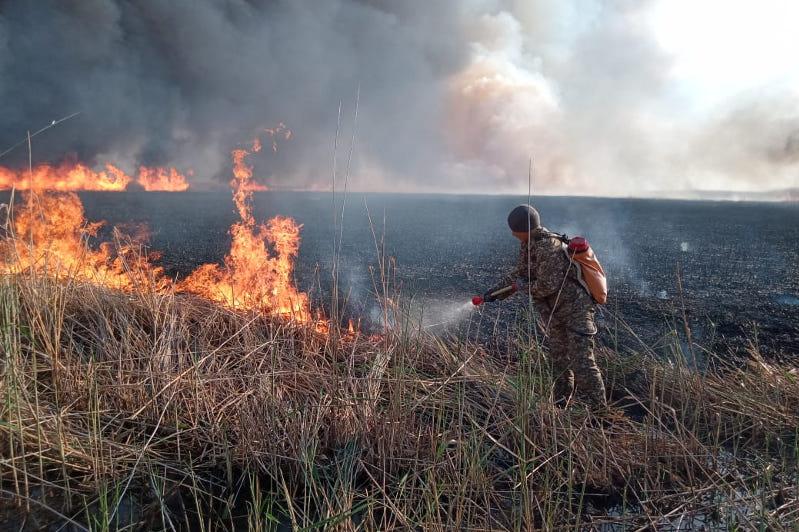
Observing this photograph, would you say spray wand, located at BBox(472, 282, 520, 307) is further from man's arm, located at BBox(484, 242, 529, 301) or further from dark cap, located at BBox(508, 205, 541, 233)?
dark cap, located at BBox(508, 205, 541, 233)

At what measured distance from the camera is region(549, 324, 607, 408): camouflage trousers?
4.27 m

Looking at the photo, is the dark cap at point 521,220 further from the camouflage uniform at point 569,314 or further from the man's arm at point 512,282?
the man's arm at point 512,282

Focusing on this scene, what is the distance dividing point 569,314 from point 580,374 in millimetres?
602

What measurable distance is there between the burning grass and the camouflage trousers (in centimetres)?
39

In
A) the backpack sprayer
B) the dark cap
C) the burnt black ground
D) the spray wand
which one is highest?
the dark cap

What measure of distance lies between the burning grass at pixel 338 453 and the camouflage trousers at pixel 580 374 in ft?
1.28

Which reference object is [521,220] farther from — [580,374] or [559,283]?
[580,374]

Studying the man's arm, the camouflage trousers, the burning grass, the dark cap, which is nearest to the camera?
the burning grass

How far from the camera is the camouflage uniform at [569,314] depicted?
4316 millimetres

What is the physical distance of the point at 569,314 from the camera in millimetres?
4500

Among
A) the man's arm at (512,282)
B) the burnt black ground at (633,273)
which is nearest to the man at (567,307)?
the man's arm at (512,282)

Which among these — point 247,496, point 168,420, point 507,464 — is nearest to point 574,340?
point 507,464

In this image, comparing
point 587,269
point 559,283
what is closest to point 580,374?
point 559,283

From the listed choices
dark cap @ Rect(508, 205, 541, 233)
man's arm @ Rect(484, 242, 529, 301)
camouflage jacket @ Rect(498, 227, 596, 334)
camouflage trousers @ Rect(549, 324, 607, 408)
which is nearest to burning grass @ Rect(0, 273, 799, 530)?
camouflage trousers @ Rect(549, 324, 607, 408)
